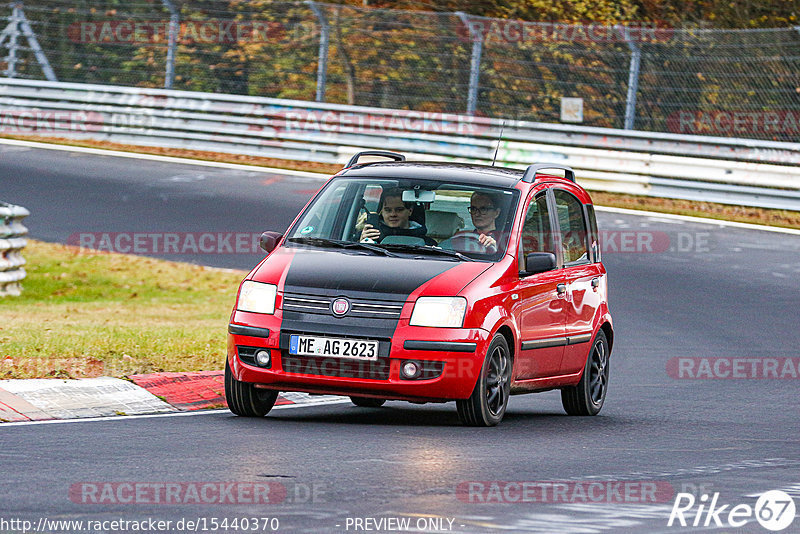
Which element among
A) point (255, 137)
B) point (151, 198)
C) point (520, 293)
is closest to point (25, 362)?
point (520, 293)

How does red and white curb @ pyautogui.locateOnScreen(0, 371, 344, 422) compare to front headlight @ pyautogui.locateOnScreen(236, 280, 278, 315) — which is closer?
front headlight @ pyautogui.locateOnScreen(236, 280, 278, 315)

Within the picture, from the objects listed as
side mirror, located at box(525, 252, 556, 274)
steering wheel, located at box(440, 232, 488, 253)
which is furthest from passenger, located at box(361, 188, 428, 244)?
side mirror, located at box(525, 252, 556, 274)

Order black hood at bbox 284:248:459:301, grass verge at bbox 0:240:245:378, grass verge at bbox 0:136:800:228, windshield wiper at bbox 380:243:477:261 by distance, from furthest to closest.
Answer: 1. grass verge at bbox 0:136:800:228
2. grass verge at bbox 0:240:245:378
3. windshield wiper at bbox 380:243:477:261
4. black hood at bbox 284:248:459:301

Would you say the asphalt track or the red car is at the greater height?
the red car

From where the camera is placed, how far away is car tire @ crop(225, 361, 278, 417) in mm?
9492

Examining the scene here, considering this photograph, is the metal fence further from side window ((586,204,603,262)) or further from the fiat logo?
the fiat logo

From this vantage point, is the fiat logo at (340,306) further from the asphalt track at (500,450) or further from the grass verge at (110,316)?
the grass verge at (110,316)

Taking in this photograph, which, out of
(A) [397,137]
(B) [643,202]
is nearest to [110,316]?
(B) [643,202]

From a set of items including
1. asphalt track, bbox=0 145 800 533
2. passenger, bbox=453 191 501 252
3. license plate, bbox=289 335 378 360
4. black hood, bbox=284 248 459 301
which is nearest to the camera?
asphalt track, bbox=0 145 800 533

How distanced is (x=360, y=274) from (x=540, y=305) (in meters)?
1.51

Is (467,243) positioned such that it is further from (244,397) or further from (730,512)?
(730,512)

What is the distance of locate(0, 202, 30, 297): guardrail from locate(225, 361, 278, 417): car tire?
26.7ft

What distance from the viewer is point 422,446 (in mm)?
8500

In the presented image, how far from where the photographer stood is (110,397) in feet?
32.6
